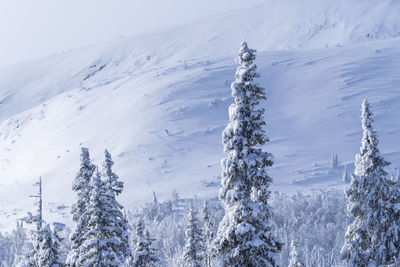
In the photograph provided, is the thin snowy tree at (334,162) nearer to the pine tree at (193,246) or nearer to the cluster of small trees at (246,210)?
the pine tree at (193,246)

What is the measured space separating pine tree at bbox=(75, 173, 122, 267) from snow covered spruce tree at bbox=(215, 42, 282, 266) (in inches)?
239

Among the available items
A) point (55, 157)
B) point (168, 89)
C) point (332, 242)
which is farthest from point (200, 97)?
point (332, 242)

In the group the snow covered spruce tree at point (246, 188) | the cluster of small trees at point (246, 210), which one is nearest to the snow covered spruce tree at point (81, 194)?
the cluster of small trees at point (246, 210)

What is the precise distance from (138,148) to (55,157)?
33.7 m

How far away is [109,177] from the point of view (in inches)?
Result: 965

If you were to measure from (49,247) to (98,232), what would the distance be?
2050mm

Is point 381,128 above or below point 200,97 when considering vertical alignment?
below

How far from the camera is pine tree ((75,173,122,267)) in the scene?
69.6ft

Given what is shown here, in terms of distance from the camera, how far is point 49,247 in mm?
21062

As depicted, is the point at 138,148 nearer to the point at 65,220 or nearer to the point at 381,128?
the point at 65,220

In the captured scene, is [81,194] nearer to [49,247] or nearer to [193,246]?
[49,247]

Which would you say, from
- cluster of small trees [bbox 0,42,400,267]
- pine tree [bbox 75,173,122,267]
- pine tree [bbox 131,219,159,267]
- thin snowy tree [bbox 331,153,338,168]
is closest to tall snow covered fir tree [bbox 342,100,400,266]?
cluster of small trees [bbox 0,42,400,267]

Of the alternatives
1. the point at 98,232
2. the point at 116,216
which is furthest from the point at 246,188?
the point at 116,216

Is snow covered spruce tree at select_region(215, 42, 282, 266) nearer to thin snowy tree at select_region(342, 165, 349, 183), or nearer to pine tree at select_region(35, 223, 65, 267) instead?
pine tree at select_region(35, 223, 65, 267)
